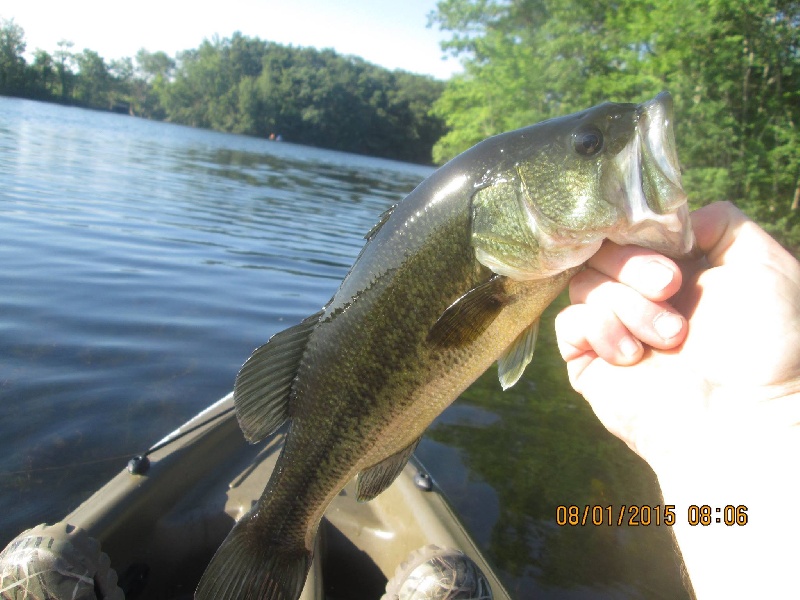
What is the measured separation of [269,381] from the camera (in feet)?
7.63

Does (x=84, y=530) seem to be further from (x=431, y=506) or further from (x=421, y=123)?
(x=421, y=123)

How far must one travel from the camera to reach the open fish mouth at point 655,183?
1.75 m

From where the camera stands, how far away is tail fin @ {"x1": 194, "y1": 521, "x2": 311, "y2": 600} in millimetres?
2336

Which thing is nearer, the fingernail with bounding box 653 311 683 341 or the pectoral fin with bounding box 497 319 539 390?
the fingernail with bounding box 653 311 683 341

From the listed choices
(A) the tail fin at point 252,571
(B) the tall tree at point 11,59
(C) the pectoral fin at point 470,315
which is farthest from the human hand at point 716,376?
(B) the tall tree at point 11,59

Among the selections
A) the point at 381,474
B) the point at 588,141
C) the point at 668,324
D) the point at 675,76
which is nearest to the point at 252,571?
the point at 381,474

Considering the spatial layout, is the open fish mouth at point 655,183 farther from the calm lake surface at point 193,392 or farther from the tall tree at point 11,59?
the tall tree at point 11,59

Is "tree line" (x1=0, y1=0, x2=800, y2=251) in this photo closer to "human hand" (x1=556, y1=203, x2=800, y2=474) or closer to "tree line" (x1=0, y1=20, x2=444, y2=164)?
"human hand" (x1=556, y1=203, x2=800, y2=474)

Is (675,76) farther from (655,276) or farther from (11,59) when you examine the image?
Result: (11,59)

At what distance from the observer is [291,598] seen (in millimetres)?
2393

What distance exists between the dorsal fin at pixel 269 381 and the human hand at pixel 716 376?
1119 millimetres

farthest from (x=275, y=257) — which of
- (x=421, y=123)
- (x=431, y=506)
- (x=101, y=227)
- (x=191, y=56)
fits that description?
(x=191, y=56)

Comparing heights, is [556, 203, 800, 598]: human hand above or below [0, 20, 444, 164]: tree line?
below

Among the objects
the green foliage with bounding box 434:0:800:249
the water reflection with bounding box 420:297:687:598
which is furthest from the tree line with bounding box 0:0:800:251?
the water reflection with bounding box 420:297:687:598
